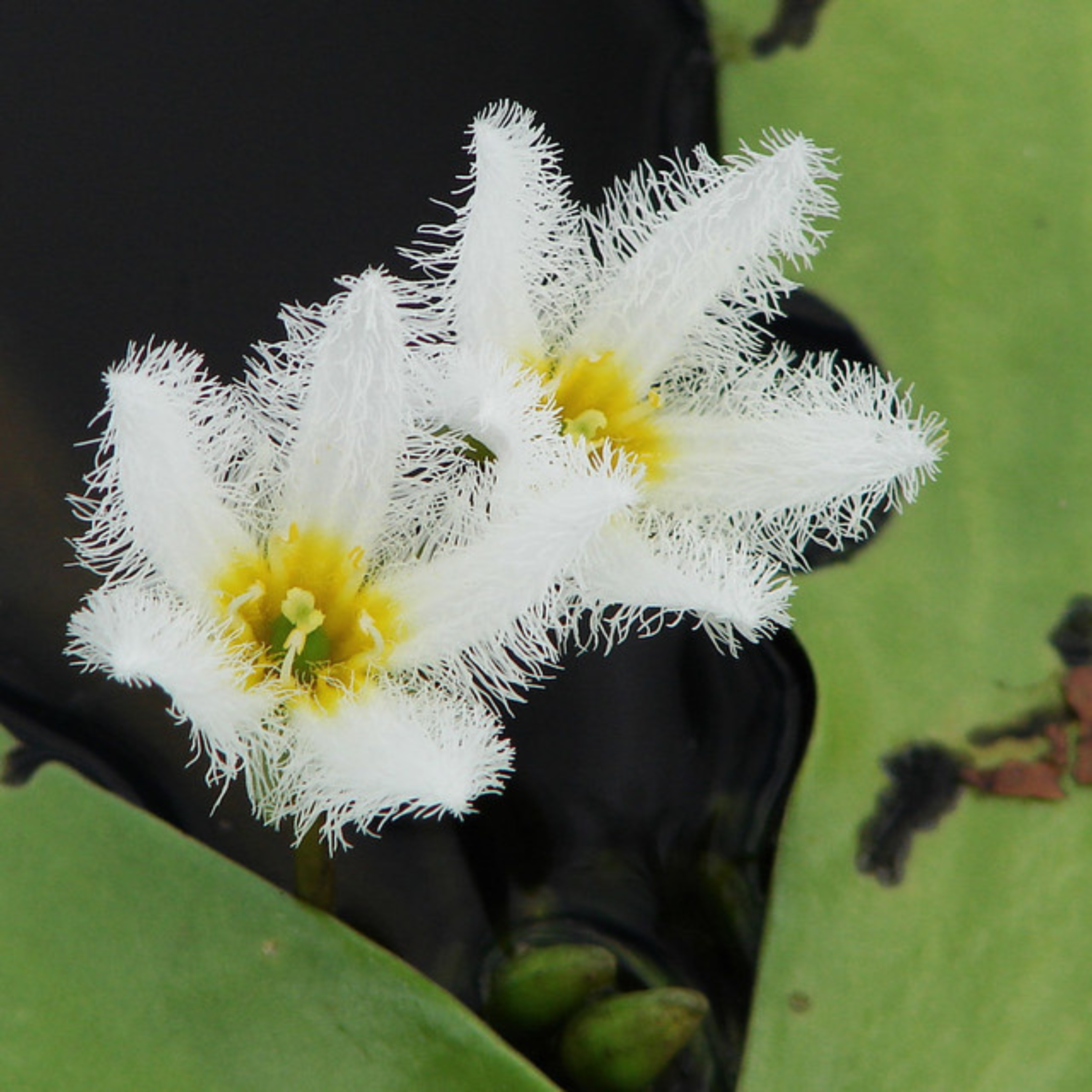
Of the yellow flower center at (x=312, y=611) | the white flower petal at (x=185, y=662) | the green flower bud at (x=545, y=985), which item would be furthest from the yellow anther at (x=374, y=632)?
the green flower bud at (x=545, y=985)

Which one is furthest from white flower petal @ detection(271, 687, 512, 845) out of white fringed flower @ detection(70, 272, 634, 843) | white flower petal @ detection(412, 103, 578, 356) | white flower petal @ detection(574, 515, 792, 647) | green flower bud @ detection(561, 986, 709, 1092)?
white flower petal @ detection(412, 103, 578, 356)

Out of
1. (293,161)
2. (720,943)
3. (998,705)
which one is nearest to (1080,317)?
(998,705)

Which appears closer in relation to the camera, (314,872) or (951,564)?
(314,872)

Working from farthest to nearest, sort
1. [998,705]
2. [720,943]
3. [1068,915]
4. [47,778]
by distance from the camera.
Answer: [720,943] < [998,705] < [1068,915] < [47,778]

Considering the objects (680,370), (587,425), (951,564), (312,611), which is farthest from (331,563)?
(951,564)

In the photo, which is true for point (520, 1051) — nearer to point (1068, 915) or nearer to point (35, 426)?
point (1068, 915)

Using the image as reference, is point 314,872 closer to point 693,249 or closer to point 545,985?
point 545,985
